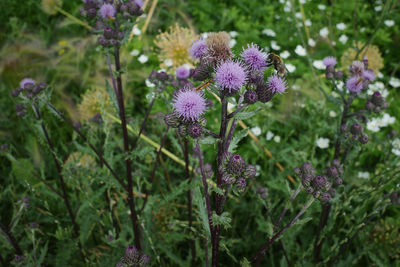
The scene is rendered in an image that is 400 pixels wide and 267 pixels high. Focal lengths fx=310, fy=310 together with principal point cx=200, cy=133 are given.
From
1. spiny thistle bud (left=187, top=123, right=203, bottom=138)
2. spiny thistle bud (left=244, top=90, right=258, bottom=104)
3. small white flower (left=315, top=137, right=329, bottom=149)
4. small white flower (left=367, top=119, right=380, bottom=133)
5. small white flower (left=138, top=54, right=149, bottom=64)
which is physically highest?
spiny thistle bud (left=244, top=90, right=258, bottom=104)

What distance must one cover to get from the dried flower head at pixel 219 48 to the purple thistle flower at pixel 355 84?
1095mm

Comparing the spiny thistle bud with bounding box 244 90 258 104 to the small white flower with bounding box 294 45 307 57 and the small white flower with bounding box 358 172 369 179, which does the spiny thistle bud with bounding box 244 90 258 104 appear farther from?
the small white flower with bounding box 294 45 307 57

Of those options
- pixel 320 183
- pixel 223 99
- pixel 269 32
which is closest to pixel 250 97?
pixel 223 99

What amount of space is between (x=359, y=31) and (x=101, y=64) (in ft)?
12.2

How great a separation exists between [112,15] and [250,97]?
1.05 metres

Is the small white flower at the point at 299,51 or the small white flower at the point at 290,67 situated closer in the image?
the small white flower at the point at 290,67

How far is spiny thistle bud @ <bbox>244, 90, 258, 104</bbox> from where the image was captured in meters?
1.33

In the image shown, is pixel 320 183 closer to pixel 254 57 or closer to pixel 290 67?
pixel 254 57

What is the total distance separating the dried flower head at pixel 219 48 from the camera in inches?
55.1

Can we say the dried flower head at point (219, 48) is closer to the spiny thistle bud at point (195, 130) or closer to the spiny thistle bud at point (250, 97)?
the spiny thistle bud at point (250, 97)

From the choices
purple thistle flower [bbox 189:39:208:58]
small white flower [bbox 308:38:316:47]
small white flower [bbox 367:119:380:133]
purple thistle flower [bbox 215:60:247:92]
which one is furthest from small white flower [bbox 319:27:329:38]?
purple thistle flower [bbox 215:60:247:92]

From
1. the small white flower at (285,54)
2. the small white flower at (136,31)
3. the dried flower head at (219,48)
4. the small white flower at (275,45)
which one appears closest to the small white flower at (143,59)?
the small white flower at (136,31)

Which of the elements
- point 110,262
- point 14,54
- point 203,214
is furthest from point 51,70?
point 203,214

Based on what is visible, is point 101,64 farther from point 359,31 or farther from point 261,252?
point 359,31
